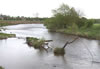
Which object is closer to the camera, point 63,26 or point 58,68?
point 58,68

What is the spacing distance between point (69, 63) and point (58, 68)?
2.49 meters

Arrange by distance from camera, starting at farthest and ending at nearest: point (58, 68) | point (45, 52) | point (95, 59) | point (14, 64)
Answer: point (45, 52) → point (95, 59) → point (14, 64) → point (58, 68)

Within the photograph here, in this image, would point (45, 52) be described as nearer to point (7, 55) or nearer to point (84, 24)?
point (7, 55)

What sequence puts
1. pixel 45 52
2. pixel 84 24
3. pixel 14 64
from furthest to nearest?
pixel 84 24 → pixel 45 52 → pixel 14 64

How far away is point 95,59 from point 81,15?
41.9 m

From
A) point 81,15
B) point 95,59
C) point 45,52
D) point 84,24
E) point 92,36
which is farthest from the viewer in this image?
point 81,15

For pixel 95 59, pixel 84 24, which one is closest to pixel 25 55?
pixel 95 59

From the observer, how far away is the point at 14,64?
1867 centimetres

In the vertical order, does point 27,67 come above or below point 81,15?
below

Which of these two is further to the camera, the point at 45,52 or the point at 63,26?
the point at 63,26

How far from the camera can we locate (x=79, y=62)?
19516mm

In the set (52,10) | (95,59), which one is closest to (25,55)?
(95,59)

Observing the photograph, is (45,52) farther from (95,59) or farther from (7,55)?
(95,59)

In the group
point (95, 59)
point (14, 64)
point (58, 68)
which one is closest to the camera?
point (58, 68)
